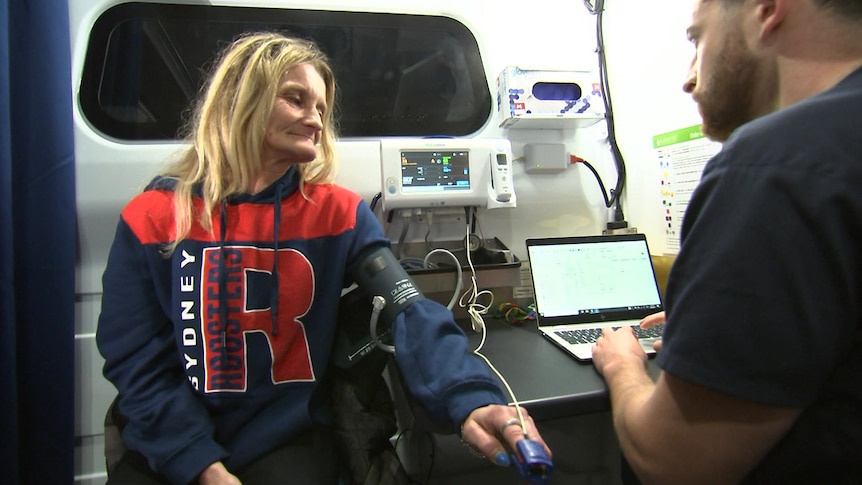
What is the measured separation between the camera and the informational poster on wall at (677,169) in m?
1.21

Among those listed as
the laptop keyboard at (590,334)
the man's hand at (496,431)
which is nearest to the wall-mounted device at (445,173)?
the laptop keyboard at (590,334)

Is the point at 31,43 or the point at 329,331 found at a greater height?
the point at 31,43

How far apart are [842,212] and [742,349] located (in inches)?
6.1

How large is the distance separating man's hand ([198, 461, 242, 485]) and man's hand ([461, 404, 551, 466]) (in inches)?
16.5

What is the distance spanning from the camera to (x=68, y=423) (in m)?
1.00

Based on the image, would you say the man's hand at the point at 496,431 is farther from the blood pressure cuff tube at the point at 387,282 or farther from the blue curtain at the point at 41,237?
the blue curtain at the point at 41,237

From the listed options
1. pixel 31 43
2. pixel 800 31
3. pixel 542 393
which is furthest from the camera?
pixel 31 43

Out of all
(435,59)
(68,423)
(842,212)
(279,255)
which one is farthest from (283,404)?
(435,59)

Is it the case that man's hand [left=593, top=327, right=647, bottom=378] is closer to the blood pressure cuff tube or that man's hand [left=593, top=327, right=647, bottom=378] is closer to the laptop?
the laptop

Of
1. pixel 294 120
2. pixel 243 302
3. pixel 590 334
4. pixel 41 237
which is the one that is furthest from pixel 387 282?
pixel 41 237

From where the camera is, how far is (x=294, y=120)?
2.84ft

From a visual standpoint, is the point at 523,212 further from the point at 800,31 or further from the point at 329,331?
the point at 800,31

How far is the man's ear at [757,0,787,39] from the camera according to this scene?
0.52m

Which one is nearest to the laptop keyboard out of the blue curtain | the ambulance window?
the ambulance window
